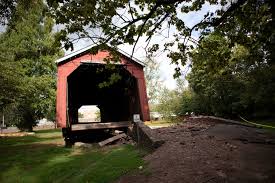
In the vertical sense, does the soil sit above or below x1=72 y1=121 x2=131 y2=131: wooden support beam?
below

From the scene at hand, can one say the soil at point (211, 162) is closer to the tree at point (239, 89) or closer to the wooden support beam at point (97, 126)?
the tree at point (239, 89)

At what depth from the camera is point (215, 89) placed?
31250 millimetres

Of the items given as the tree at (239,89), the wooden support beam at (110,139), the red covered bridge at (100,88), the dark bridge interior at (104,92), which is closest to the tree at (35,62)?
the dark bridge interior at (104,92)

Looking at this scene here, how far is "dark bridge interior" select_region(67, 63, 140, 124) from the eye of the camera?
66.8ft

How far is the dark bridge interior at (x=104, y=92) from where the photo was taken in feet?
66.8

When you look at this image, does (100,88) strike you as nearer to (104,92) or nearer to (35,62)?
(104,92)

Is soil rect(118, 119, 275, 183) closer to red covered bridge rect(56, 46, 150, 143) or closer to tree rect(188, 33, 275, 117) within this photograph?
A: red covered bridge rect(56, 46, 150, 143)

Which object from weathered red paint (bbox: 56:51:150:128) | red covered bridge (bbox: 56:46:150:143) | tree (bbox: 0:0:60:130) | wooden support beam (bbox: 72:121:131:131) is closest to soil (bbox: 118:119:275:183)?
red covered bridge (bbox: 56:46:150:143)

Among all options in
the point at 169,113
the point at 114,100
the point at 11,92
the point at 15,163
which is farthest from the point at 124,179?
the point at 169,113

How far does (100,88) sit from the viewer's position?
20938 millimetres

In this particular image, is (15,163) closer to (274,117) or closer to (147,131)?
(147,131)

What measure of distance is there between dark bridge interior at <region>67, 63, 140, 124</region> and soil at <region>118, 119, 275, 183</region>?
27.1 feet

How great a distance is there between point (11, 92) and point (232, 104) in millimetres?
19351

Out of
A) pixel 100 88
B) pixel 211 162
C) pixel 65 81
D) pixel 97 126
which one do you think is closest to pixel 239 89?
pixel 100 88
